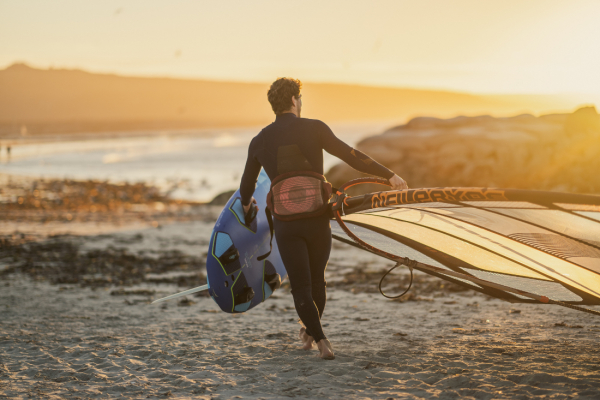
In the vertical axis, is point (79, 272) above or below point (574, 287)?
below

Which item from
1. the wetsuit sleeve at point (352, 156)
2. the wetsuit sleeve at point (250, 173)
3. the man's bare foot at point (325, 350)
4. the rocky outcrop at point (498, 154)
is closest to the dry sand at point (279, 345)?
the man's bare foot at point (325, 350)

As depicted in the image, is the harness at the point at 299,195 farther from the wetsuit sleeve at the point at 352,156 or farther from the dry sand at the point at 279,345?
the dry sand at the point at 279,345

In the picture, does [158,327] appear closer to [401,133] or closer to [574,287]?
[574,287]

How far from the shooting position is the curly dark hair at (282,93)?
3.71 metres

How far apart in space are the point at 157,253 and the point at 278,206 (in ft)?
19.9

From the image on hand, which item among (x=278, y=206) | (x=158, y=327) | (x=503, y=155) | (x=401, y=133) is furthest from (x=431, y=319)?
(x=401, y=133)

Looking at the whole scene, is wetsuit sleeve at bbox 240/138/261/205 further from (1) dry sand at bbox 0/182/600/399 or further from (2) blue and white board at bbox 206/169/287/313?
(1) dry sand at bbox 0/182/600/399

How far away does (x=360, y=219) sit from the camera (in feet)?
13.4

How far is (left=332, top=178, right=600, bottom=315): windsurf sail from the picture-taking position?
3020 mm

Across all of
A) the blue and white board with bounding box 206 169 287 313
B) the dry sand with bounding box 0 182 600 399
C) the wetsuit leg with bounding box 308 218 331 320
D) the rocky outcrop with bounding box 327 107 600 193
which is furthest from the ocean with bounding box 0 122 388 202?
the wetsuit leg with bounding box 308 218 331 320

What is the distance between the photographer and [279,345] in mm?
4438

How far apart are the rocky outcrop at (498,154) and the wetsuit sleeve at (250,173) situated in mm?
14984

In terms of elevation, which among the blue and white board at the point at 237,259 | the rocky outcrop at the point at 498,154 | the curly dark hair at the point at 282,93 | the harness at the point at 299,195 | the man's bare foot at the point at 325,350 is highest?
the rocky outcrop at the point at 498,154

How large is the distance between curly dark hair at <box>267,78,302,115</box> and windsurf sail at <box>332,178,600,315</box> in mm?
736
